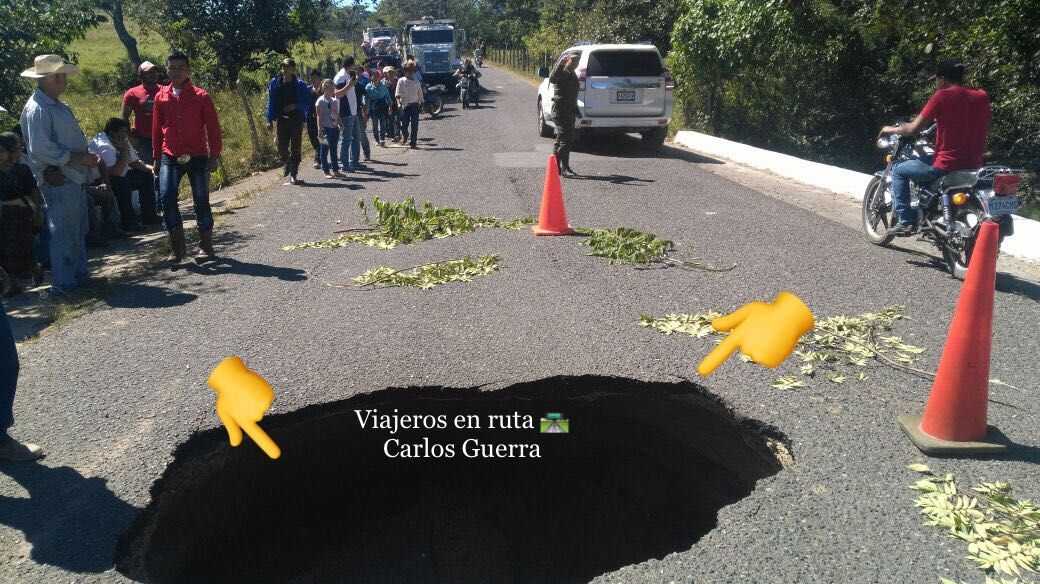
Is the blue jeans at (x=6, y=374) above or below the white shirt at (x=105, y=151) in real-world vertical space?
below

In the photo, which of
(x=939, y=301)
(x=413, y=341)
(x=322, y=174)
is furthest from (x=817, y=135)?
(x=413, y=341)

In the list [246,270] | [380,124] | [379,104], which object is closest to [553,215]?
[246,270]

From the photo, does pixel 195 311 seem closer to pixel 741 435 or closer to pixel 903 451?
pixel 741 435

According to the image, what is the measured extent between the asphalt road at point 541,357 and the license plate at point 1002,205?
2.18 ft

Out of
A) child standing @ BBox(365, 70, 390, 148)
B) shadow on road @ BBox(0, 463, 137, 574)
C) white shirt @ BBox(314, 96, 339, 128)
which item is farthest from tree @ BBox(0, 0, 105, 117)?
shadow on road @ BBox(0, 463, 137, 574)

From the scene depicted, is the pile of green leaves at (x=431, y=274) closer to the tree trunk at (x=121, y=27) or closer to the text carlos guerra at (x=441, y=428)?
the text carlos guerra at (x=441, y=428)

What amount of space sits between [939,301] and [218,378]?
535cm

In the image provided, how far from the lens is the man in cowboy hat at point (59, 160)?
6086mm

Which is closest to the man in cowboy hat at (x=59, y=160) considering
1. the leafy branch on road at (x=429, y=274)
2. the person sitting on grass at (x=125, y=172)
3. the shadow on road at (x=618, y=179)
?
the person sitting on grass at (x=125, y=172)

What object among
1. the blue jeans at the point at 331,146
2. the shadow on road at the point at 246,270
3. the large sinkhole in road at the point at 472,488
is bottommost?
the large sinkhole in road at the point at 472,488

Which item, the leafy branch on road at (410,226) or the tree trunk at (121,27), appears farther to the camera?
the tree trunk at (121,27)

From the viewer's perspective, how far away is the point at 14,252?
6.79 meters

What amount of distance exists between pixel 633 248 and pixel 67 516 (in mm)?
5351

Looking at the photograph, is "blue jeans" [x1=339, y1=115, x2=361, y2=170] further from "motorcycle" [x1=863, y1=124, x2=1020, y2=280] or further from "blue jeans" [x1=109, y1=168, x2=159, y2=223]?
"motorcycle" [x1=863, y1=124, x2=1020, y2=280]
